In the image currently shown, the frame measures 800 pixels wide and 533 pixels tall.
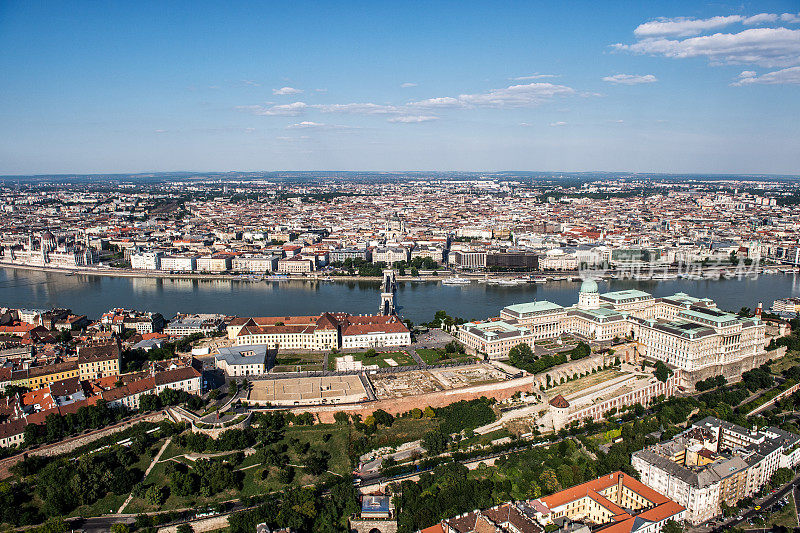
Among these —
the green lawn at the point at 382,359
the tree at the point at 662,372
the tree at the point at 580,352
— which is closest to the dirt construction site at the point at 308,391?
the green lawn at the point at 382,359

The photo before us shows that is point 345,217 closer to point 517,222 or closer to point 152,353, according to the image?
point 517,222

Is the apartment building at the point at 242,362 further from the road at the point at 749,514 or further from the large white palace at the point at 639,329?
the road at the point at 749,514

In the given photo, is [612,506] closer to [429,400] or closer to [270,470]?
[429,400]

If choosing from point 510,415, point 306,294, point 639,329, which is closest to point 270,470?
point 510,415

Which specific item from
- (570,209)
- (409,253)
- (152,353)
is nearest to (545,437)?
A: (152,353)

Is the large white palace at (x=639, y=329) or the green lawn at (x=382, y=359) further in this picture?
the large white palace at (x=639, y=329)

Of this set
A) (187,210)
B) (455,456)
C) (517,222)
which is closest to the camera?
(455,456)

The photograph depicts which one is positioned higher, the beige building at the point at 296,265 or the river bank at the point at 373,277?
the beige building at the point at 296,265
